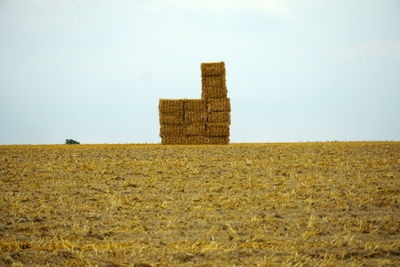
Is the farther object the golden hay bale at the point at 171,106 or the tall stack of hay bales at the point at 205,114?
the golden hay bale at the point at 171,106

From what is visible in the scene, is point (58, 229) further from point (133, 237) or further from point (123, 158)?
point (123, 158)

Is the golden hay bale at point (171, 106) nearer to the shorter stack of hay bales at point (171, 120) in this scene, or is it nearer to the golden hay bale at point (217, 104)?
the shorter stack of hay bales at point (171, 120)

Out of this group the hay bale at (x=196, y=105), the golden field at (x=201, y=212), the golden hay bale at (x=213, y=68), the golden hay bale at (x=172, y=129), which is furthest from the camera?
the golden hay bale at (x=172, y=129)

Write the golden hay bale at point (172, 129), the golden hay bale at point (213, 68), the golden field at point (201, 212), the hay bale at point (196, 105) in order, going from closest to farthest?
the golden field at point (201, 212), the golden hay bale at point (213, 68), the hay bale at point (196, 105), the golden hay bale at point (172, 129)

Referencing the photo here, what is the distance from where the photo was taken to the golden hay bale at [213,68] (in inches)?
583

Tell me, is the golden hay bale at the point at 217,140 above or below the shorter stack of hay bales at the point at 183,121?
below

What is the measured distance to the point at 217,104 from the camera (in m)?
14.9

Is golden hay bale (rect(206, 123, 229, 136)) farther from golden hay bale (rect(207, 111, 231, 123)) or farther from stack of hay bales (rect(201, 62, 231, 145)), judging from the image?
golden hay bale (rect(207, 111, 231, 123))

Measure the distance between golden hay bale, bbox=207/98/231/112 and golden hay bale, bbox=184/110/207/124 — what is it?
9.8 inches

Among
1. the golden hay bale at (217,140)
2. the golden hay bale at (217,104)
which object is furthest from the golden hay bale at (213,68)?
the golden hay bale at (217,140)

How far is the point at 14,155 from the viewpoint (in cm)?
1093

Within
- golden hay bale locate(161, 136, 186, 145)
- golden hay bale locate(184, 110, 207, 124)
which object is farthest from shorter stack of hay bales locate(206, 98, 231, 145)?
golden hay bale locate(161, 136, 186, 145)

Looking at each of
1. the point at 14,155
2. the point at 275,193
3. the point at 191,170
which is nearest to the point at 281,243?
the point at 275,193

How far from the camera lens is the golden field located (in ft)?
12.3
